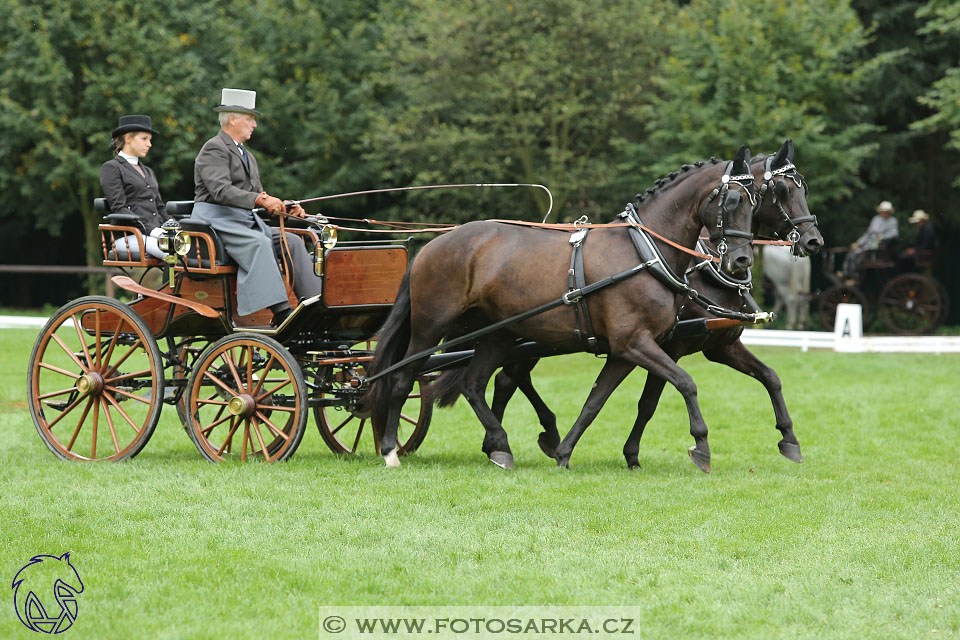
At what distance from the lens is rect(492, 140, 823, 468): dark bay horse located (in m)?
7.62

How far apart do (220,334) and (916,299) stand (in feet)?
48.8

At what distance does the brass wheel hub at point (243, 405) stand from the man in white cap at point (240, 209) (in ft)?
1.87

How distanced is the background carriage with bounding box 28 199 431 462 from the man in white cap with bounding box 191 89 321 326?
4.9 inches

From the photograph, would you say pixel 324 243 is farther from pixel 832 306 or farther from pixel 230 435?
pixel 832 306

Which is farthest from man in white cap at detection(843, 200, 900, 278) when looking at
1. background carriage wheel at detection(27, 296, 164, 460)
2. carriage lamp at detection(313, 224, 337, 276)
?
background carriage wheel at detection(27, 296, 164, 460)

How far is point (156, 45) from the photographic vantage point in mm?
23797

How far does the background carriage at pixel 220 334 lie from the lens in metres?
8.05

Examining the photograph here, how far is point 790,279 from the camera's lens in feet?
72.5

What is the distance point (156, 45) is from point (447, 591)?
2077 centimetres

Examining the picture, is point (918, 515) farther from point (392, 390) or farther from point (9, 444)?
point (9, 444)

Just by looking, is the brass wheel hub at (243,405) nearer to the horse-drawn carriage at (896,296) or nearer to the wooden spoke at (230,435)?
the wooden spoke at (230,435)

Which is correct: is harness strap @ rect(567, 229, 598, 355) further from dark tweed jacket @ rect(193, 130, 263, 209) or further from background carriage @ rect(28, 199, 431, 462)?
dark tweed jacket @ rect(193, 130, 263, 209)

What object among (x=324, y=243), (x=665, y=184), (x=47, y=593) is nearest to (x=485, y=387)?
(x=324, y=243)

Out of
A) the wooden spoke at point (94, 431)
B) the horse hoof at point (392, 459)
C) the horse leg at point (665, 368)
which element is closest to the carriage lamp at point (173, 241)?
the wooden spoke at point (94, 431)
